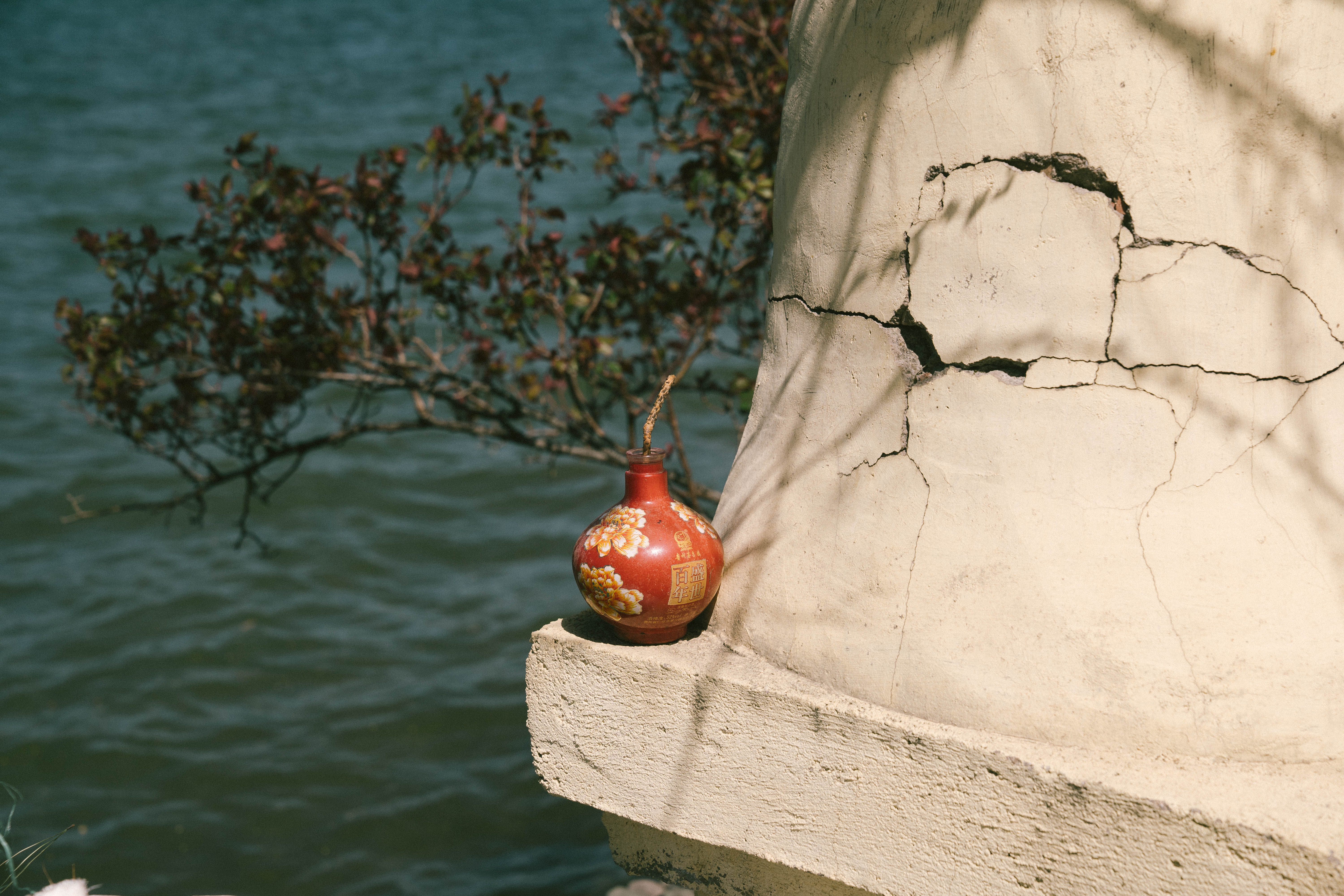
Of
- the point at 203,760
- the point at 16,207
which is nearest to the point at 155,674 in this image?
the point at 203,760

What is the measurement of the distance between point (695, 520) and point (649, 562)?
156 mm

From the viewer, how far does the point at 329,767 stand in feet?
18.1

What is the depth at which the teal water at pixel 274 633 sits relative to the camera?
198 inches

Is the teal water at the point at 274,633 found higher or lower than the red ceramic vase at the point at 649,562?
lower

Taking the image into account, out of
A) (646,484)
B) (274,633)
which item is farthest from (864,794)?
(274,633)

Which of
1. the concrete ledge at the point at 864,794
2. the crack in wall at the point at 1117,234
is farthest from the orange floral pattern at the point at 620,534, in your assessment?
the crack in wall at the point at 1117,234

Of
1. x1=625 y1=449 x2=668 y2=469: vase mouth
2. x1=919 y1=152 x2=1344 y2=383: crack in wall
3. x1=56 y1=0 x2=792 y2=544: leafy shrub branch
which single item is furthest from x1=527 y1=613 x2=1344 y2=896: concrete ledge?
x1=56 y1=0 x2=792 y2=544: leafy shrub branch

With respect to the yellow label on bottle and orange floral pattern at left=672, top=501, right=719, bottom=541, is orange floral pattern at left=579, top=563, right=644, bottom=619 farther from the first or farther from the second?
orange floral pattern at left=672, top=501, right=719, bottom=541

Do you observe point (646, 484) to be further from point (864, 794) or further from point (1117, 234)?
point (1117, 234)

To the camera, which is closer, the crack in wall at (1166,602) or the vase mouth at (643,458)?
the crack in wall at (1166,602)

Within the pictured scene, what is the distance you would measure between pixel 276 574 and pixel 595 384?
4165 millimetres

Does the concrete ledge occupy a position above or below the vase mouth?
below

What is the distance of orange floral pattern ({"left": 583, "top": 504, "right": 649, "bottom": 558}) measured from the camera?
2059 millimetres

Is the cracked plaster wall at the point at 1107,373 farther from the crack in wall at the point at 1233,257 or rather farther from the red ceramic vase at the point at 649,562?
the red ceramic vase at the point at 649,562
